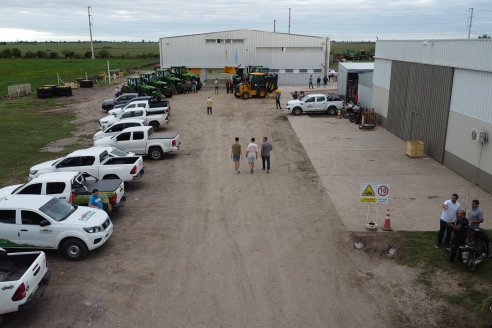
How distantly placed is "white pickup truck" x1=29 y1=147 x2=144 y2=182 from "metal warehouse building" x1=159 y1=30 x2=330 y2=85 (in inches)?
1583

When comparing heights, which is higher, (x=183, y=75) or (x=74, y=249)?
(x=183, y=75)

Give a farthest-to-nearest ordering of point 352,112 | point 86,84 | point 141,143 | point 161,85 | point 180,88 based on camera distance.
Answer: point 86,84 → point 180,88 → point 161,85 → point 352,112 → point 141,143

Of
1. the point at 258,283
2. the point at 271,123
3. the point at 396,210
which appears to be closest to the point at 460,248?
the point at 396,210

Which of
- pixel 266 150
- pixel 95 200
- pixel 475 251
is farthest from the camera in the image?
pixel 266 150

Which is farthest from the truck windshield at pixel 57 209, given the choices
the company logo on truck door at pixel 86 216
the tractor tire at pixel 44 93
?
the tractor tire at pixel 44 93

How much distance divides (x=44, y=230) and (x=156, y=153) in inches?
419

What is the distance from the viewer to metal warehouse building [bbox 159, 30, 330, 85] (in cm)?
5522

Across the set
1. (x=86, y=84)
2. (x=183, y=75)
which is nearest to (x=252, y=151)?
(x=183, y=75)

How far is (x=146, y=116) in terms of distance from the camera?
1124 inches

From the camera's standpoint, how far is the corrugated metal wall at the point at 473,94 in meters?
16.7

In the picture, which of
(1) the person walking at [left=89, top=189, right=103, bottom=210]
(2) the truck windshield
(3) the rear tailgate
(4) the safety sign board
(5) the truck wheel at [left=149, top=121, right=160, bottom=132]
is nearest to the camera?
(3) the rear tailgate

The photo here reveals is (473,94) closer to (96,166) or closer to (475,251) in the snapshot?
(475,251)

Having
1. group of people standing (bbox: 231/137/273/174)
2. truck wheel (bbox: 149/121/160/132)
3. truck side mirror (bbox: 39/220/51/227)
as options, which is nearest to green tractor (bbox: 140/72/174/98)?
truck wheel (bbox: 149/121/160/132)

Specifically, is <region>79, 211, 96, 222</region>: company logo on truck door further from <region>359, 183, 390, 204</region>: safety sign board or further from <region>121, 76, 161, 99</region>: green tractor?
<region>121, 76, 161, 99</region>: green tractor
